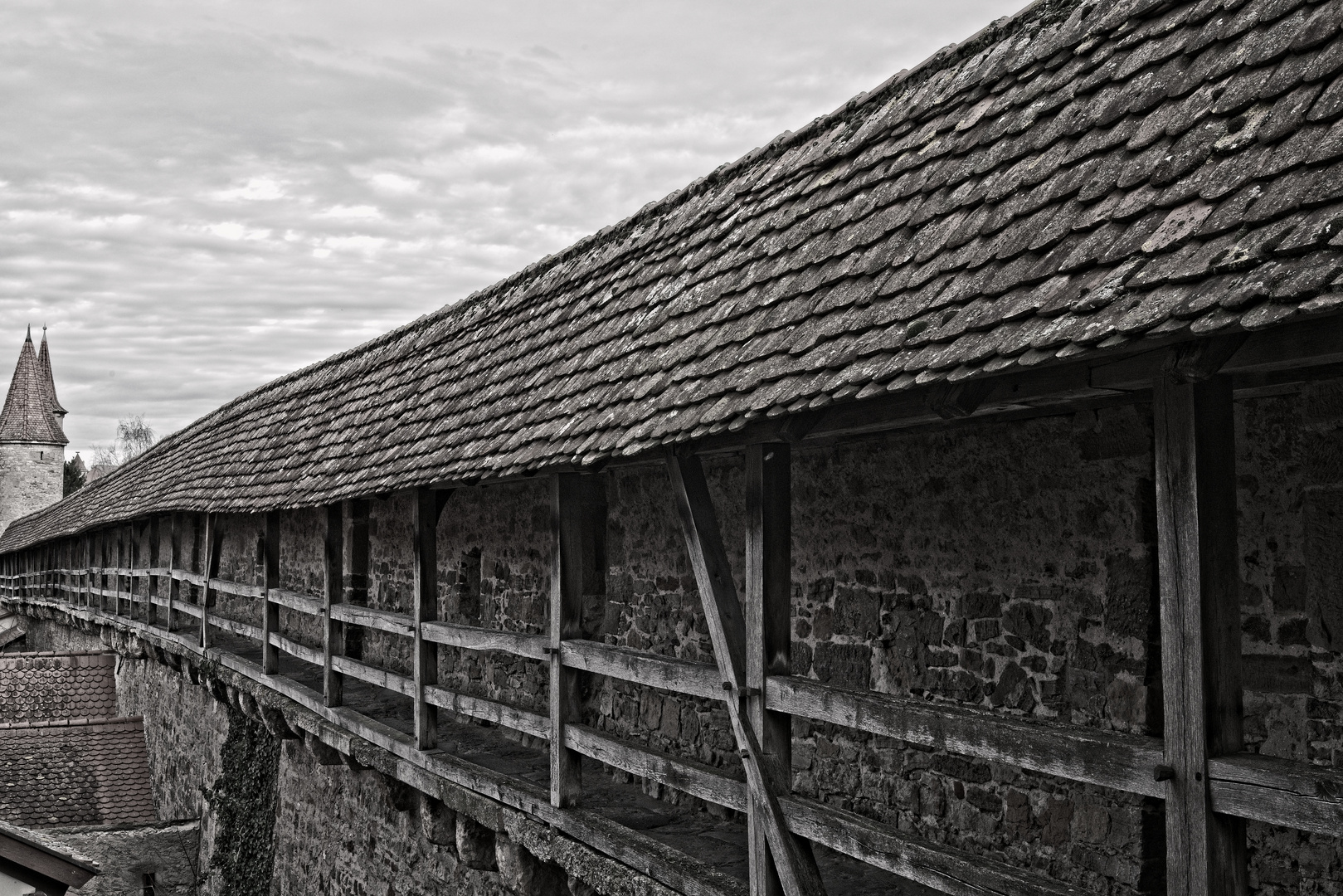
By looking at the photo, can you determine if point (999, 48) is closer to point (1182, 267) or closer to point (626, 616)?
point (1182, 267)

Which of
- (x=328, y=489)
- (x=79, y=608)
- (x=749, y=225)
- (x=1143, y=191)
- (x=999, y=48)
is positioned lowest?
(x=79, y=608)

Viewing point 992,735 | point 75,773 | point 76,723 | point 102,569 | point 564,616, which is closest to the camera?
point 992,735

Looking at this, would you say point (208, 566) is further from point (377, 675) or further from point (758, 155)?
point (758, 155)

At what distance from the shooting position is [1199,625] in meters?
3.21

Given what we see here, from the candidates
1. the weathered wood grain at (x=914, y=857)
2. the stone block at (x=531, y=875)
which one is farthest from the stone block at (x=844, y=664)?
the stone block at (x=531, y=875)

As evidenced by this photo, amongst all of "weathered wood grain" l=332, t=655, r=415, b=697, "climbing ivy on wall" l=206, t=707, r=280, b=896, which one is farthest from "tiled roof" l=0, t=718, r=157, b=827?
"weathered wood grain" l=332, t=655, r=415, b=697

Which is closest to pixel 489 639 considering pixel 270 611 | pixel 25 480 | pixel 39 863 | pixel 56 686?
pixel 39 863

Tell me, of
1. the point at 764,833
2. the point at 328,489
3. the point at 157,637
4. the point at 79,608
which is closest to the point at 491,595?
the point at 328,489

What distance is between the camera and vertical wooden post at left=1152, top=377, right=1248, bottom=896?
3.20m

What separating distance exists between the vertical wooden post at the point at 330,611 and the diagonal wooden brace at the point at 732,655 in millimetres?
4921

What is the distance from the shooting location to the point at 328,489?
877 centimetres

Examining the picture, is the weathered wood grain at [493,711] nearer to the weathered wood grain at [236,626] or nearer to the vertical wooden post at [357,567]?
the vertical wooden post at [357,567]

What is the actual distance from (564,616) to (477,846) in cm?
187

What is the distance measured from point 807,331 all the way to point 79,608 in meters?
22.6
